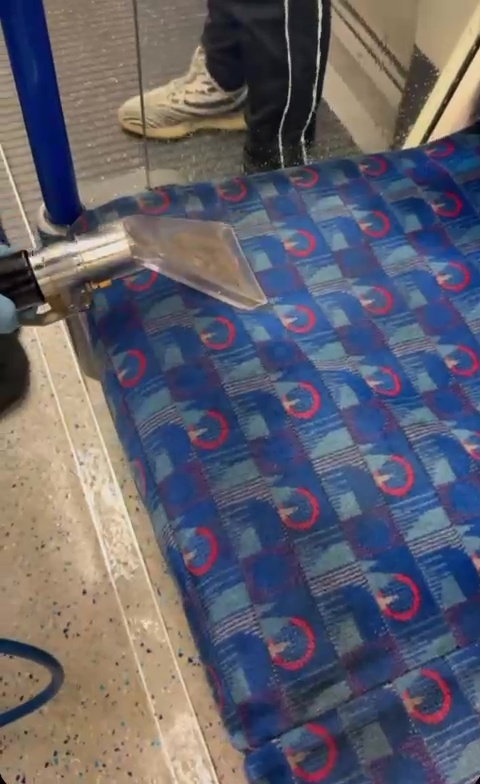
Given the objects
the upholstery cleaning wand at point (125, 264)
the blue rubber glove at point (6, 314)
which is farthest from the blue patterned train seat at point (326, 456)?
the blue rubber glove at point (6, 314)

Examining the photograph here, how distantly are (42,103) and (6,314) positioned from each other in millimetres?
277

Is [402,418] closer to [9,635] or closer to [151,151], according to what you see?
[9,635]

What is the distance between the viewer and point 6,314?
27.0 inches

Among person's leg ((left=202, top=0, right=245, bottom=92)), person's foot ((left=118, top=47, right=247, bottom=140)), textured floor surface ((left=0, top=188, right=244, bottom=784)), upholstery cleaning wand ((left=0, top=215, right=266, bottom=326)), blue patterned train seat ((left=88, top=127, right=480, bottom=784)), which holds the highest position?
person's leg ((left=202, top=0, right=245, bottom=92))

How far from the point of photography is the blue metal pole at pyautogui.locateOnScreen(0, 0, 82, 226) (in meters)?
0.76

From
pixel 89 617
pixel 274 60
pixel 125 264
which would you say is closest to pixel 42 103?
pixel 125 264

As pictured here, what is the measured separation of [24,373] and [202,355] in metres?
0.36

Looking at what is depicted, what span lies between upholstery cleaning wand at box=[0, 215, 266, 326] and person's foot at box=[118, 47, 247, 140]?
433 millimetres

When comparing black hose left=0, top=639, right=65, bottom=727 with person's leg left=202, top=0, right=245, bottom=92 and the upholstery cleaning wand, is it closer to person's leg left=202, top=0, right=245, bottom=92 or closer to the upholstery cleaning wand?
the upholstery cleaning wand

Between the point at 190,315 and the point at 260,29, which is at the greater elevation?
the point at 260,29

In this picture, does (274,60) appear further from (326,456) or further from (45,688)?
(45,688)

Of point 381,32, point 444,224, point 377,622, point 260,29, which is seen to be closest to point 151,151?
point 260,29

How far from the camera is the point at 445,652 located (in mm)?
672

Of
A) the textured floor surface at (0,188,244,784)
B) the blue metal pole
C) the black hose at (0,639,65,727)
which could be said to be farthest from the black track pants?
the black hose at (0,639,65,727)
